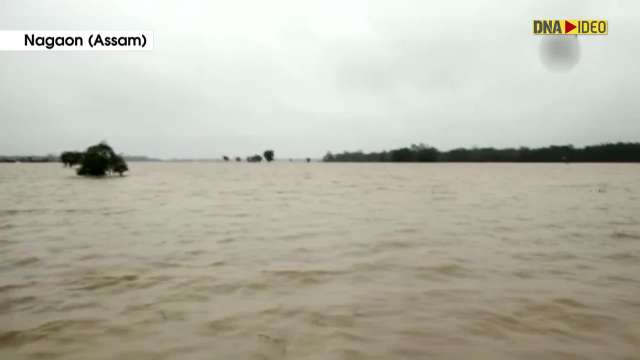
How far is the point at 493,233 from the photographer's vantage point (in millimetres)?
11266

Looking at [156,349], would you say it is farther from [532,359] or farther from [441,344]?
[532,359]

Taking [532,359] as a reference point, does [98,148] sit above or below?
above

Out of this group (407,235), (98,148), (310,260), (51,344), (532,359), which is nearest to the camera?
(532,359)

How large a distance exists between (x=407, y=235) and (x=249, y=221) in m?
5.70

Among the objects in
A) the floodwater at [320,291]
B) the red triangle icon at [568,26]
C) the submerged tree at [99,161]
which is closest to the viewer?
the floodwater at [320,291]

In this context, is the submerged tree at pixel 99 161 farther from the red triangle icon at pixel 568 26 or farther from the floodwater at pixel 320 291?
the red triangle icon at pixel 568 26

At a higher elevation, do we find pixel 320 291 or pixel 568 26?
pixel 568 26

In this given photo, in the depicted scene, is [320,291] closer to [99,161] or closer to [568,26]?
[568,26]

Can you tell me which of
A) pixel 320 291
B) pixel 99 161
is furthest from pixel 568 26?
pixel 99 161

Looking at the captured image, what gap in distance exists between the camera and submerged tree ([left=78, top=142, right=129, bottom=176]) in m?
45.8

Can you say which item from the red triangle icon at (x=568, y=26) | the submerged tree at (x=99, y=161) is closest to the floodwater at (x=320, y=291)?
the red triangle icon at (x=568, y=26)

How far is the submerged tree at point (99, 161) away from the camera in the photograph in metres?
45.8

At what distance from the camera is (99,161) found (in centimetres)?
4669

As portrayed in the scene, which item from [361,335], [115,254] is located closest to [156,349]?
[361,335]
